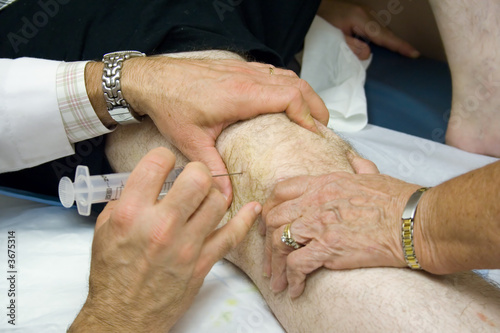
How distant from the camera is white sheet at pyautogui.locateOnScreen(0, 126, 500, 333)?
0.92 meters

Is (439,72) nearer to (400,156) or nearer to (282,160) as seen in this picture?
(400,156)

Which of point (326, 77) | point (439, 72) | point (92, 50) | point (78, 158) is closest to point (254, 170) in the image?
point (78, 158)

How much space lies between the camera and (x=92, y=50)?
1199 millimetres

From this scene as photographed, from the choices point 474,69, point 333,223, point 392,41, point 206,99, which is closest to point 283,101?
point 206,99

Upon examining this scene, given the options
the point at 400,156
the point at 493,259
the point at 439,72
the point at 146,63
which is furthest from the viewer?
the point at 439,72

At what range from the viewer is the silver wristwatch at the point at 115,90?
3.31ft

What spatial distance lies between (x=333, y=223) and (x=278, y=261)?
0.13 metres

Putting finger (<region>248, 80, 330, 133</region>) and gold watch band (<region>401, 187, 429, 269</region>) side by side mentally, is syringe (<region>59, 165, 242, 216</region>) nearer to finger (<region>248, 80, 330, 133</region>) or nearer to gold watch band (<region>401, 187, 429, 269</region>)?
finger (<region>248, 80, 330, 133</region>)

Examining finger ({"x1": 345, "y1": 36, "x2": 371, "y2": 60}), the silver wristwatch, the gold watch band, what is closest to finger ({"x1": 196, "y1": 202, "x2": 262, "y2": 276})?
the gold watch band

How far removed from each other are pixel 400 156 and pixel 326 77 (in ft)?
1.46

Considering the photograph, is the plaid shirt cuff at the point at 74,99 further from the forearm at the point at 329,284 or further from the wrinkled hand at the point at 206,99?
the forearm at the point at 329,284

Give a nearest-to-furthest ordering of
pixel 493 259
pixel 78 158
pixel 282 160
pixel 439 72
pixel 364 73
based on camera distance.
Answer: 1. pixel 493 259
2. pixel 282 160
3. pixel 78 158
4. pixel 364 73
5. pixel 439 72

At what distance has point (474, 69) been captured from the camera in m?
1.42

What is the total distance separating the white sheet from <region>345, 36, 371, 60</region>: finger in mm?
570
